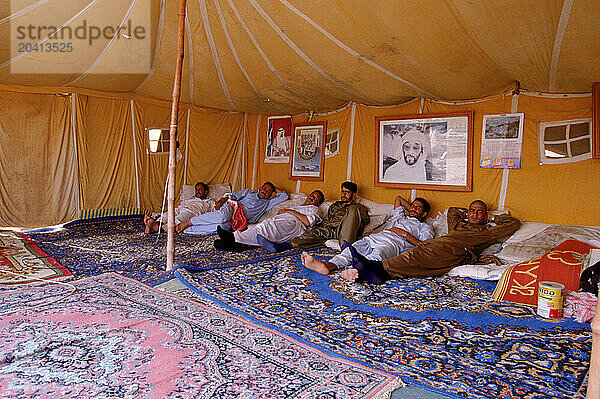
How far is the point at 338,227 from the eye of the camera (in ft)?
17.4

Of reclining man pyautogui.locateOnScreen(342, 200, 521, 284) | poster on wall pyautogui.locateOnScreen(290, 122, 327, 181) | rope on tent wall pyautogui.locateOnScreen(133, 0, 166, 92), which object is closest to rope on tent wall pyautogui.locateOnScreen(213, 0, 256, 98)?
rope on tent wall pyautogui.locateOnScreen(133, 0, 166, 92)

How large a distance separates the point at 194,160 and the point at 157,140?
102 centimetres

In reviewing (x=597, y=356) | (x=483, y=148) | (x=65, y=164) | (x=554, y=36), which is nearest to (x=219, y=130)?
(x=65, y=164)

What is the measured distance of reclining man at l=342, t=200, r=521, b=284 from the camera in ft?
12.0

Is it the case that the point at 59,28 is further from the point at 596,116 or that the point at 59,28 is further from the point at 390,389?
the point at 596,116

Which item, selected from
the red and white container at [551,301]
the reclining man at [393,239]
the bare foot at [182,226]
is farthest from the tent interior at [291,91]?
the bare foot at [182,226]

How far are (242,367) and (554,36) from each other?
11.1 ft

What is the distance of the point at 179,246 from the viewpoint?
5.09 meters

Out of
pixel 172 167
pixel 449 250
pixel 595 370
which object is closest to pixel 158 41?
pixel 172 167

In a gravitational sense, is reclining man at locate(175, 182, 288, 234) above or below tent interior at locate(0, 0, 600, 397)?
below

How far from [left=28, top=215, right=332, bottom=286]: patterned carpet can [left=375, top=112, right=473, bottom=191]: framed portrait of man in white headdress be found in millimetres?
1594

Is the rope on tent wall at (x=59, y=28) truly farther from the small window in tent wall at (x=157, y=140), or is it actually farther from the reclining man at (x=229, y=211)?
the reclining man at (x=229, y=211)

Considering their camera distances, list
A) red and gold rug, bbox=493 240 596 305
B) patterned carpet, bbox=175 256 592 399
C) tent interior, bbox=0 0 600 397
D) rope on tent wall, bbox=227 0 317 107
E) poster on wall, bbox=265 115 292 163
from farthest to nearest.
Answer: poster on wall, bbox=265 115 292 163 → rope on tent wall, bbox=227 0 317 107 → tent interior, bbox=0 0 600 397 → red and gold rug, bbox=493 240 596 305 → patterned carpet, bbox=175 256 592 399

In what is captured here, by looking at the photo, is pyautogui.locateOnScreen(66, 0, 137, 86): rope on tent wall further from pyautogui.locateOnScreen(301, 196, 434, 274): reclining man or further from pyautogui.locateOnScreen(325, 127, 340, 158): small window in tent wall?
pyautogui.locateOnScreen(301, 196, 434, 274): reclining man
